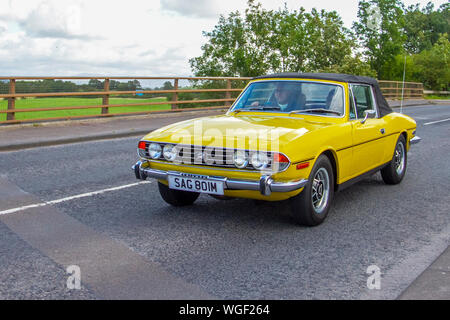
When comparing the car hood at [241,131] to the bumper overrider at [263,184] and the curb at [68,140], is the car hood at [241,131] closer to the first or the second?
the bumper overrider at [263,184]

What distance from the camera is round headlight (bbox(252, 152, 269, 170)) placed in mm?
4797

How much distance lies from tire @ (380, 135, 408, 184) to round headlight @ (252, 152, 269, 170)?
3.14 meters

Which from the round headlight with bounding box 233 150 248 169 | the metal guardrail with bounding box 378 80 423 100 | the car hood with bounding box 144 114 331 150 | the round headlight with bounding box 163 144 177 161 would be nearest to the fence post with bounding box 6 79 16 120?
the car hood with bounding box 144 114 331 150

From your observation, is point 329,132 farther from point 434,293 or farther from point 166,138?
point 434,293

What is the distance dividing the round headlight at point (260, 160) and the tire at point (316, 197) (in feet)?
1.66

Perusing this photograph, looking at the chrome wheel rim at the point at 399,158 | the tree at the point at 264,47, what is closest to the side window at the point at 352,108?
the chrome wheel rim at the point at 399,158

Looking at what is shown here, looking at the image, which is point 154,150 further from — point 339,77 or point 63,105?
point 63,105

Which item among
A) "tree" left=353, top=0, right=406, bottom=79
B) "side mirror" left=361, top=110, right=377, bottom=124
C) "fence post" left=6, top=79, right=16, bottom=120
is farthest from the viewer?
"tree" left=353, top=0, right=406, bottom=79

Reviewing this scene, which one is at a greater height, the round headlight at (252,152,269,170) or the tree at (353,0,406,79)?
the tree at (353,0,406,79)

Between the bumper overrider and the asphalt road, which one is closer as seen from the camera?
the asphalt road

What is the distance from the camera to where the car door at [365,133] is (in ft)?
19.9

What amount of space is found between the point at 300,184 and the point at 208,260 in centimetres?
118

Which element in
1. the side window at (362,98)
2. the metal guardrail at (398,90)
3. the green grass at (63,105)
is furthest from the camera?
the metal guardrail at (398,90)

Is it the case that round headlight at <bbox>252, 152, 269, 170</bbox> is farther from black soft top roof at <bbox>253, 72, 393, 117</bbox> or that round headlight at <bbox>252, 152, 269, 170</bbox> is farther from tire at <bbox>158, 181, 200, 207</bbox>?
black soft top roof at <bbox>253, 72, 393, 117</bbox>
